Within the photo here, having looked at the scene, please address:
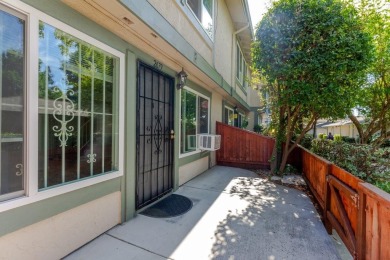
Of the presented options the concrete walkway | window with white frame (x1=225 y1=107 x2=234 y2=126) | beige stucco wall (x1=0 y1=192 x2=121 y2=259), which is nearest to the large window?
beige stucco wall (x1=0 y1=192 x2=121 y2=259)

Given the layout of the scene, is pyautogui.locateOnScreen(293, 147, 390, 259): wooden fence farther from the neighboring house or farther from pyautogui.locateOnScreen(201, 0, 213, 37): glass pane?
pyautogui.locateOnScreen(201, 0, 213, 37): glass pane

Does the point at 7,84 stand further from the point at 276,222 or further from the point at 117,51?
the point at 276,222

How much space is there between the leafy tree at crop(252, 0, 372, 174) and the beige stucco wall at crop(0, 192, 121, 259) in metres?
4.73

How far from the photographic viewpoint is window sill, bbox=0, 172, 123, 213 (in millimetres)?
1896

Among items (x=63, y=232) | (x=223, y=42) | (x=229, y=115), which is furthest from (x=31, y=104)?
(x=229, y=115)

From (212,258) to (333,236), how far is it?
1977 mm

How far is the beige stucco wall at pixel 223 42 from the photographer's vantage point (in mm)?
7113

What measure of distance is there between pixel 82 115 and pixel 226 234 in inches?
103

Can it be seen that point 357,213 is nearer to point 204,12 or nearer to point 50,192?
point 50,192

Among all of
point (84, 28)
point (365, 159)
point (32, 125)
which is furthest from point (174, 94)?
point (365, 159)

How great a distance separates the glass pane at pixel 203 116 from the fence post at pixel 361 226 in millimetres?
4887

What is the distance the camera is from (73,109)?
258 cm

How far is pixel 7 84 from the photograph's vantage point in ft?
6.38

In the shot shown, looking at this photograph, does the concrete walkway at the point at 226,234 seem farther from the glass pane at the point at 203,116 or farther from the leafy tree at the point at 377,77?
the leafy tree at the point at 377,77
